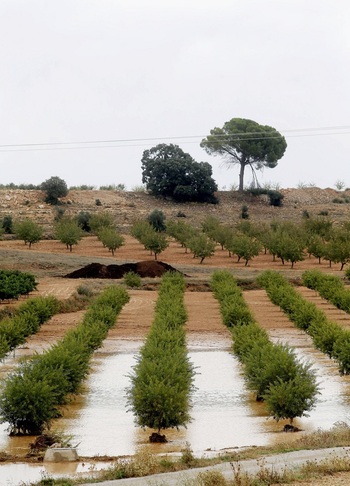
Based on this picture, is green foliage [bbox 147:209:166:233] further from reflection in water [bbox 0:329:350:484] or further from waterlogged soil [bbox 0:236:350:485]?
reflection in water [bbox 0:329:350:484]

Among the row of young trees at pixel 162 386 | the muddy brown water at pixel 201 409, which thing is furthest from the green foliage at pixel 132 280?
the row of young trees at pixel 162 386

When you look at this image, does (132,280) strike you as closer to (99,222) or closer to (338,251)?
(338,251)

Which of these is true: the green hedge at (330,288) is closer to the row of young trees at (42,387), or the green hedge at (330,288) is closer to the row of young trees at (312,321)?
the row of young trees at (312,321)

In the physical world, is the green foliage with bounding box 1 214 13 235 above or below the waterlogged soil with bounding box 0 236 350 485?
above

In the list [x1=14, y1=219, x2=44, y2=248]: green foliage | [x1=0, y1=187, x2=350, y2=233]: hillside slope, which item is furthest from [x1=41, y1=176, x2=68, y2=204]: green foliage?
[x1=14, y1=219, x2=44, y2=248]: green foliage

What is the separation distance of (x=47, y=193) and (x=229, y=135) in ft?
74.9

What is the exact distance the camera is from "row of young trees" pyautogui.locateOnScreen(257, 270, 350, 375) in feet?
96.0

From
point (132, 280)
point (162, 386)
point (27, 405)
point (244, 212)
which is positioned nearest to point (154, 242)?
point (132, 280)

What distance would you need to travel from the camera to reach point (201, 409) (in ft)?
83.2

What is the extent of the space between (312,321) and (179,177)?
71291mm

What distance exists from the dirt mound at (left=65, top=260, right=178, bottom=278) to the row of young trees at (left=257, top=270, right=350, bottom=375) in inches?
325

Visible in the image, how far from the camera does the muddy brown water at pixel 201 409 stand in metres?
21.2

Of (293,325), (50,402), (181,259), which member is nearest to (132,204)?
(181,259)

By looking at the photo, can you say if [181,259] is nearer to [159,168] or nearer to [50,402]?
[159,168]
